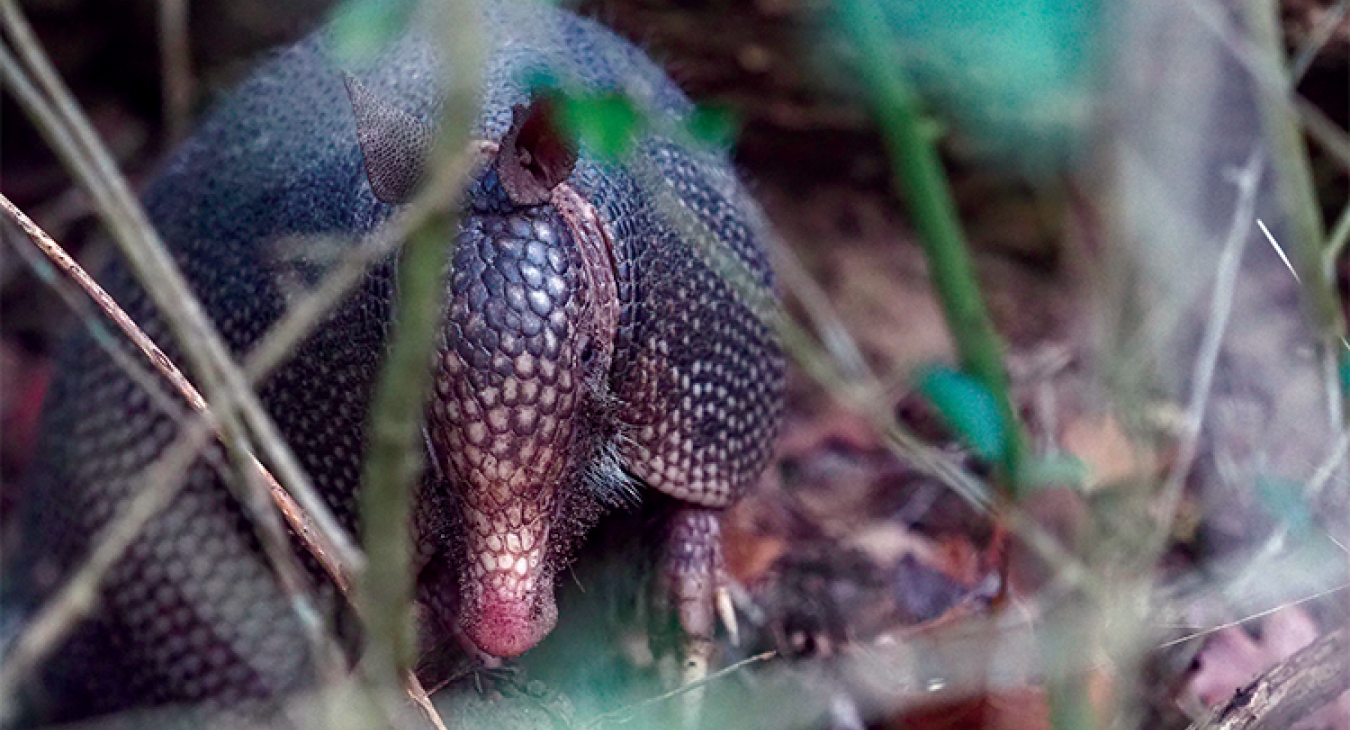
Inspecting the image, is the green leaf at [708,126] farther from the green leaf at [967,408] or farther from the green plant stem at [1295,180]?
the green plant stem at [1295,180]

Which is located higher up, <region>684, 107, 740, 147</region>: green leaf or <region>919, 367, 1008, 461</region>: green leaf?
<region>684, 107, 740, 147</region>: green leaf

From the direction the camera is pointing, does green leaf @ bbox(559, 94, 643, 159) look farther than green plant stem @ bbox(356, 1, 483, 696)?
Yes

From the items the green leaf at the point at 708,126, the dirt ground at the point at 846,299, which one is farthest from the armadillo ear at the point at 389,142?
the dirt ground at the point at 846,299

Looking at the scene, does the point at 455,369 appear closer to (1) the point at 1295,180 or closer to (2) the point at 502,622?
(2) the point at 502,622

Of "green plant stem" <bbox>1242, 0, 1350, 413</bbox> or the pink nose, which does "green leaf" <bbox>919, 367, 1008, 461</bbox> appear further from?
the pink nose

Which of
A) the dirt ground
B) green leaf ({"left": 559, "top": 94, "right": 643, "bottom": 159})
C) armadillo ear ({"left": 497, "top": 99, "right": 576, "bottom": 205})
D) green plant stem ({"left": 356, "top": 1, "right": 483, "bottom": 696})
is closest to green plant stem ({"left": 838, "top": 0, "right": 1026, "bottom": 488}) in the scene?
green leaf ({"left": 559, "top": 94, "right": 643, "bottom": 159})

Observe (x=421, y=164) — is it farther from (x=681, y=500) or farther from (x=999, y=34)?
(x=999, y=34)
